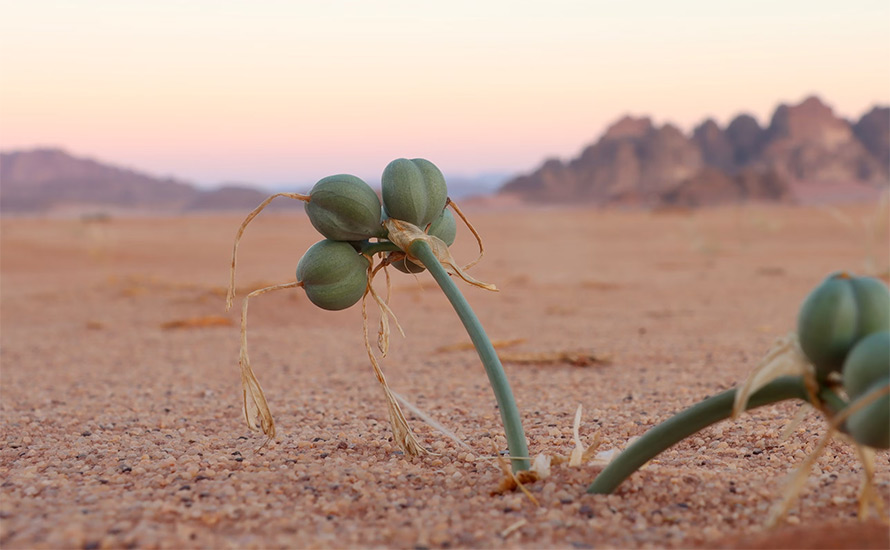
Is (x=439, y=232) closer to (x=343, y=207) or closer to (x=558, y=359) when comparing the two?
(x=343, y=207)

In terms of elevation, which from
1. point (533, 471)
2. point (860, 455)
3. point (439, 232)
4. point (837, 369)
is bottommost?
point (533, 471)

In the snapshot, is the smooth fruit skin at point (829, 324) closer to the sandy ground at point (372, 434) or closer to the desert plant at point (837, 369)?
the desert plant at point (837, 369)

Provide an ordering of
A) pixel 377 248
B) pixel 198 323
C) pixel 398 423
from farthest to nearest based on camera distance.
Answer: pixel 198 323 → pixel 398 423 → pixel 377 248

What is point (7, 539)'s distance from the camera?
53.8 inches

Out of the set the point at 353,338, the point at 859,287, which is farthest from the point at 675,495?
the point at 353,338

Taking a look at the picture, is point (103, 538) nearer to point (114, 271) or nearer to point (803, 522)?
point (803, 522)

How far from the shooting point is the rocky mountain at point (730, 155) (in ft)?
293

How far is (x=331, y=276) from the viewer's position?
159cm

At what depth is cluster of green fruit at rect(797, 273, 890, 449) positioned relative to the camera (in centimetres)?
108

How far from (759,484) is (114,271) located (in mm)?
13408

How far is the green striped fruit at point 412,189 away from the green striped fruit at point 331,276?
14 centimetres

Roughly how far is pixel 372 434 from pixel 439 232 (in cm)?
87

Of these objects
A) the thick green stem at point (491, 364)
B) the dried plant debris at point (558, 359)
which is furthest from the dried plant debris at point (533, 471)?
the dried plant debris at point (558, 359)

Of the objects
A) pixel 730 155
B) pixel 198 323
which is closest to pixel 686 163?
pixel 730 155
